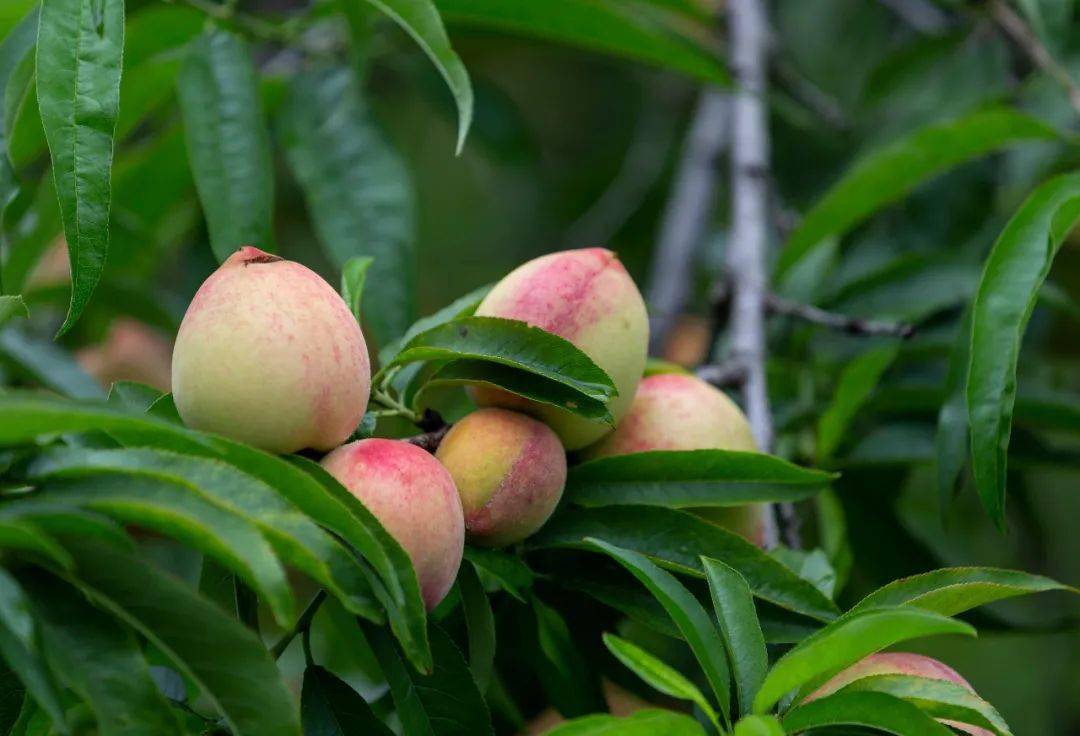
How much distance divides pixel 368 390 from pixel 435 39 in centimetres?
22

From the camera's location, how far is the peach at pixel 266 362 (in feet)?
1.82

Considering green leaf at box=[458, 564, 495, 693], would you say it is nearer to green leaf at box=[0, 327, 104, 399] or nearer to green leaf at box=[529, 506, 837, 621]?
green leaf at box=[529, 506, 837, 621]

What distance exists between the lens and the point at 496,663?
2.63 ft

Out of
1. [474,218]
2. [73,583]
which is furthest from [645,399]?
[474,218]

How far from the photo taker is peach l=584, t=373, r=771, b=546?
2.35ft

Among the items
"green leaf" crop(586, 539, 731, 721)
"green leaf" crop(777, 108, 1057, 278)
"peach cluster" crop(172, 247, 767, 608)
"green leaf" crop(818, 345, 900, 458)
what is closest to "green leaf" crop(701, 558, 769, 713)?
"green leaf" crop(586, 539, 731, 721)

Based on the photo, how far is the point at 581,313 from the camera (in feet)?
2.16

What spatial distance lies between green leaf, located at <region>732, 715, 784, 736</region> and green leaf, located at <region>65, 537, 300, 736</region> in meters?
0.19

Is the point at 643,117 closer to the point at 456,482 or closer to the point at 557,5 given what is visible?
the point at 557,5

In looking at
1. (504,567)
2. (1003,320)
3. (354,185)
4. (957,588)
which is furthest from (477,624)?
(354,185)

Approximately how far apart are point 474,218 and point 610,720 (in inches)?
75.5

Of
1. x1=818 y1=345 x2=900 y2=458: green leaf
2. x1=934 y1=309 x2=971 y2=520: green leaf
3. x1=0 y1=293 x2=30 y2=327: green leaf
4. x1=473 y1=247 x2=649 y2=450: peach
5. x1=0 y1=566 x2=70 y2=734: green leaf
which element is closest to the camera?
x1=0 y1=566 x2=70 y2=734: green leaf

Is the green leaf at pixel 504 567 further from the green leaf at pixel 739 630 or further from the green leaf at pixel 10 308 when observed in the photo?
the green leaf at pixel 10 308

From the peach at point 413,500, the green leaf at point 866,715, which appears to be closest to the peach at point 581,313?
the peach at point 413,500
